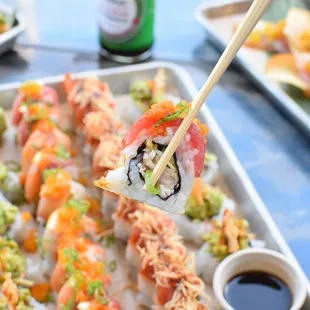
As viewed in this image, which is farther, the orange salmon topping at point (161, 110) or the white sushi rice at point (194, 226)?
the white sushi rice at point (194, 226)

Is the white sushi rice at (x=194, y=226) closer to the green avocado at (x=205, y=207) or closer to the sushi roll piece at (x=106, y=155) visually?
the green avocado at (x=205, y=207)

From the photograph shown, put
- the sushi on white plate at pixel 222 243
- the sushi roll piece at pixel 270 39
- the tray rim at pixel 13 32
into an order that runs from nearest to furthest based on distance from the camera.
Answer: the sushi on white plate at pixel 222 243 → the tray rim at pixel 13 32 → the sushi roll piece at pixel 270 39

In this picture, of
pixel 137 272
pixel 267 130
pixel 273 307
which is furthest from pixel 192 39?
pixel 273 307

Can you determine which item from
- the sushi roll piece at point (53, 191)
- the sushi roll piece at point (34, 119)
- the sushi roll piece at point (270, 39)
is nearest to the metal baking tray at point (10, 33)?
the sushi roll piece at point (34, 119)

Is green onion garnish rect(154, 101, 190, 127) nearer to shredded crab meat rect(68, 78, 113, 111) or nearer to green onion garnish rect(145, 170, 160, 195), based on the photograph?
green onion garnish rect(145, 170, 160, 195)

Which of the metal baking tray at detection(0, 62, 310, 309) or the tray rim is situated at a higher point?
the tray rim

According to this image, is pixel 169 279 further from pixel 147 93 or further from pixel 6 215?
pixel 147 93

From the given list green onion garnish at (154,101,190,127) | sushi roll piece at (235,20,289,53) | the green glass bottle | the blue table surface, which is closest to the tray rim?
the blue table surface

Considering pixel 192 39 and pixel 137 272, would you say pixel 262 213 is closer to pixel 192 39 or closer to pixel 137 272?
pixel 137 272
